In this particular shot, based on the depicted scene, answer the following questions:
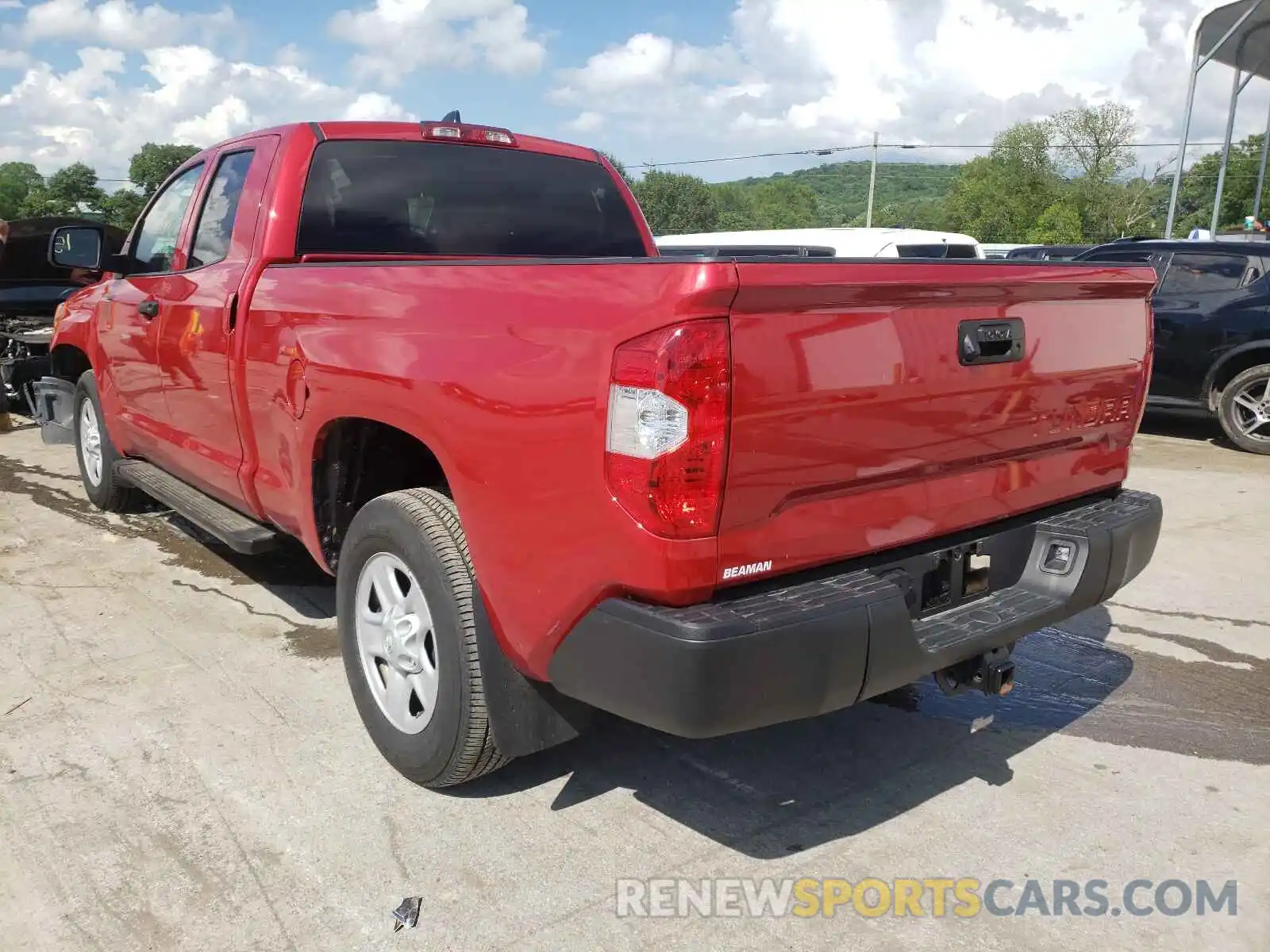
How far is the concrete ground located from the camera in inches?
97.5

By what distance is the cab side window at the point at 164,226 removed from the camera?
4.68 meters

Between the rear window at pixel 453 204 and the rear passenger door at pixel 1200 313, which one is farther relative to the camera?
the rear passenger door at pixel 1200 313

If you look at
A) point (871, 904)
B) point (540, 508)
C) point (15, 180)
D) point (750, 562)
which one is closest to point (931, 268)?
point (750, 562)

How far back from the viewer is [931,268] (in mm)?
Answer: 2471

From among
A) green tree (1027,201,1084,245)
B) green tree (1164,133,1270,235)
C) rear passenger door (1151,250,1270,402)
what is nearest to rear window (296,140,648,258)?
rear passenger door (1151,250,1270,402)

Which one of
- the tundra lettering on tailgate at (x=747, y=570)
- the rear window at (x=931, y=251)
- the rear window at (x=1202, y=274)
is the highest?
the rear window at (x=931, y=251)

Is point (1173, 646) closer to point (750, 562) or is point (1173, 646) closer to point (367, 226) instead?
point (750, 562)

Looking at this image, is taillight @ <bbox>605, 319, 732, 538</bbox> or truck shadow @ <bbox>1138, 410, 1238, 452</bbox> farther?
truck shadow @ <bbox>1138, 410, 1238, 452</bbox>

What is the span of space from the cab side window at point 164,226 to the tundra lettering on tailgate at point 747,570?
137 inches

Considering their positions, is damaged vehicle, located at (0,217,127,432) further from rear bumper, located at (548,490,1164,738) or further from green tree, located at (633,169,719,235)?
green tree, located at (633,169,719,235)

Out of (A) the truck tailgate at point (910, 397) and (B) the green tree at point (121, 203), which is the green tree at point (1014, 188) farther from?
(A) the truck tailgate at point (910, 397)

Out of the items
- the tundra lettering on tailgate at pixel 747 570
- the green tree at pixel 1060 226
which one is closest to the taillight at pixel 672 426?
the tundra lettering on tailgate at pixel 747 570

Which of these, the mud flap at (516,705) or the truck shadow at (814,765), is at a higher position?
the mud flap at (516,705)

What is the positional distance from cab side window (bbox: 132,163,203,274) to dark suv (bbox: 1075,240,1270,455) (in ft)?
23.6
